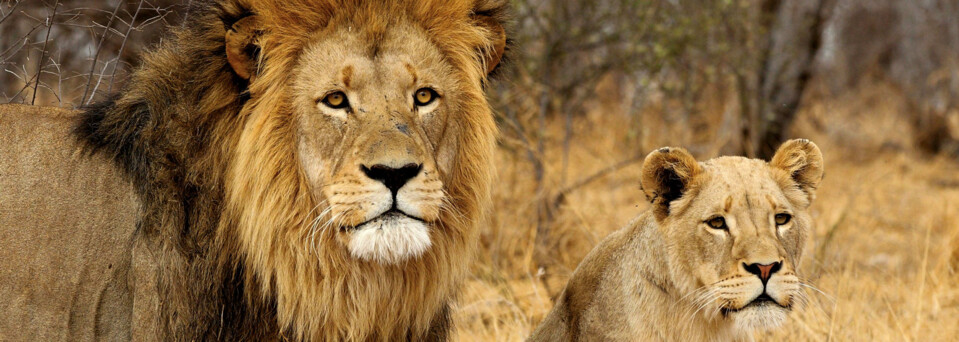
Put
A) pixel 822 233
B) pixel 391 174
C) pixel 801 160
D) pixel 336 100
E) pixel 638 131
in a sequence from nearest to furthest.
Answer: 1. pixel 391 174
2. pixel 336 100
3. pixel 801 160
4. pixel 822 233
5. pixel 638 131

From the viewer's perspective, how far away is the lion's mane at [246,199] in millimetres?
2879

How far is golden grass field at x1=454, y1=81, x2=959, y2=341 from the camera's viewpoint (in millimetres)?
4816

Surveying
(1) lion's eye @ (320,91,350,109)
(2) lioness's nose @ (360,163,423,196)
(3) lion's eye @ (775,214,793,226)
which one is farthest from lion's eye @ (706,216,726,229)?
(1) lion's eye @ (320,91,350,109)

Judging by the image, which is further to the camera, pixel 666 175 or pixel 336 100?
pixel 666 175

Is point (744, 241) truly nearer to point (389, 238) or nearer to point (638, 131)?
point (389, 238)

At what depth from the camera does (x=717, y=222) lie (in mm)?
3213

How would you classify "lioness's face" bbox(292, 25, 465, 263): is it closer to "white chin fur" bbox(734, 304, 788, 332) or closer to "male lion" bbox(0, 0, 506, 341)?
"male lion" bbox(0, 0, 506, 341)

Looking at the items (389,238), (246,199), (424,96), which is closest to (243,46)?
(246,199)

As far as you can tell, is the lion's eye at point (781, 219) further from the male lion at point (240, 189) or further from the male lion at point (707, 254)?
the male lion at point (240, 189)

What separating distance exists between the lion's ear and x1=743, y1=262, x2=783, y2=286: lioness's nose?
64.1 inches

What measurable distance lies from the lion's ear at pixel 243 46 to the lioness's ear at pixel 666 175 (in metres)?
1.35

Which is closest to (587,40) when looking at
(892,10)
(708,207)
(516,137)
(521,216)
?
(516,137)

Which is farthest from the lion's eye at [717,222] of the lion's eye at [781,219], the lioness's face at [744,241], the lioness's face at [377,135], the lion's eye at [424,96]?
the lion's eye at [424,96]

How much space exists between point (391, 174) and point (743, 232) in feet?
3.90
